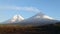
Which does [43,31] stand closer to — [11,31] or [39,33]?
[39,33]

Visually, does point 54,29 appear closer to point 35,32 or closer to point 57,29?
point 57,29

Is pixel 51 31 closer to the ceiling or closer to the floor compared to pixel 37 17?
closer to the floor

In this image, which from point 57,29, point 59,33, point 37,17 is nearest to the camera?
point 59,33

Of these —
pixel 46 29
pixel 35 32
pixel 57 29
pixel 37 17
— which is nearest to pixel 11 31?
pixel 35 32

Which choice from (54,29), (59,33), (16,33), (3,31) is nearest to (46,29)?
(54,29)

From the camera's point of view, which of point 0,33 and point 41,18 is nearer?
point 0,33

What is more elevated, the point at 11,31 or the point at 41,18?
the point at 41,18

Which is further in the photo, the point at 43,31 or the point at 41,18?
the point at 41,18

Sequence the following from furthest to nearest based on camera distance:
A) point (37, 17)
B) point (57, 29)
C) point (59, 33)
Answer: point (37, 17) < point (57, 29) < point (59, 33)

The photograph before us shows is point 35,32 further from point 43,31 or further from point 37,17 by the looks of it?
point 37,17
